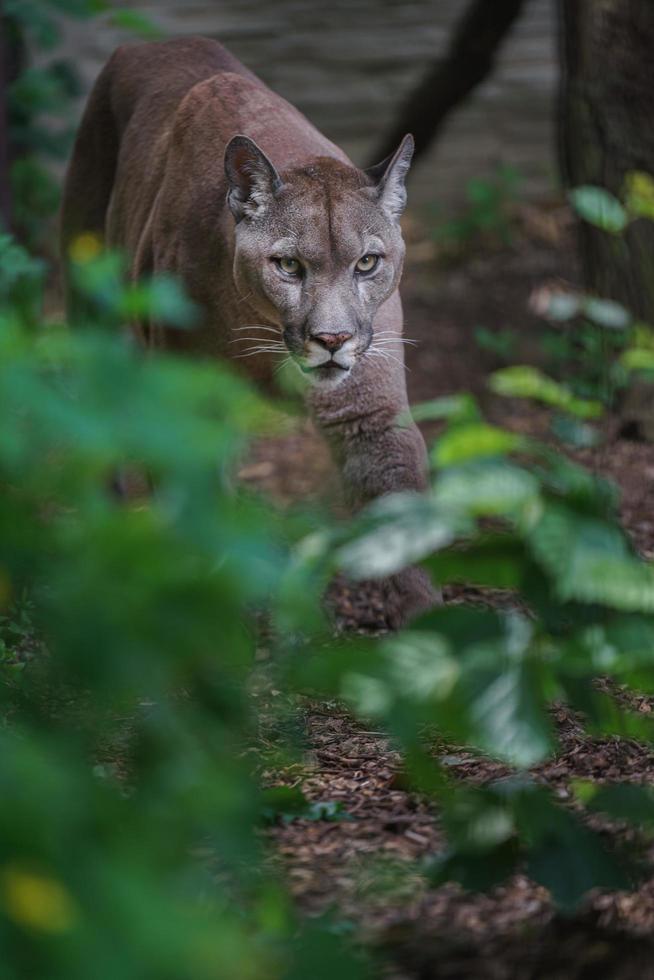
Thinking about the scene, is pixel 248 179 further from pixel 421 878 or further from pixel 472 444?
pixel 472 444

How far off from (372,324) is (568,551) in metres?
2.76

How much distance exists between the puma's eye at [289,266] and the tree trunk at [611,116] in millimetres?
2466

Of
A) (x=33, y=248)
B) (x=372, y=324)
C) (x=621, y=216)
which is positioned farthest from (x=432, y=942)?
(x=33, y=248)

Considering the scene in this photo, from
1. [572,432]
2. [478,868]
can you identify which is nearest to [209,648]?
[478,868]

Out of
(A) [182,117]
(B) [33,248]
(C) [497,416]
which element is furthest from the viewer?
(B) [33,248]

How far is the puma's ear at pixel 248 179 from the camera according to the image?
4.68 meters

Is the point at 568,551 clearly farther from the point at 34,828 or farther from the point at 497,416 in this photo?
the point at 497,416

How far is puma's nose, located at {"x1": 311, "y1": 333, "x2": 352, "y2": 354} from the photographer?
438 centimetres

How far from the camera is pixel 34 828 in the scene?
4.88ft

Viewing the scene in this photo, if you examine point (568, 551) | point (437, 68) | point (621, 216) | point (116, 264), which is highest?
point (116, 264)

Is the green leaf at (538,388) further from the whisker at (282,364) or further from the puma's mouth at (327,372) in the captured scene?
the whisker at (282,364)

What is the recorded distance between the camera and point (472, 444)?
2.02 metres

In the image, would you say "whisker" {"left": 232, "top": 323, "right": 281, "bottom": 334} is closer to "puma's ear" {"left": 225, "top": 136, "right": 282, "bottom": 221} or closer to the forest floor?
"puma's ear" {"left": 225, "top": 136, "right": 282, "bottom": 221}

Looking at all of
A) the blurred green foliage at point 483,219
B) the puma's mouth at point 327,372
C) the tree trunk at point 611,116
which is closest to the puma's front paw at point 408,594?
the puma's mouth at point 327,372
